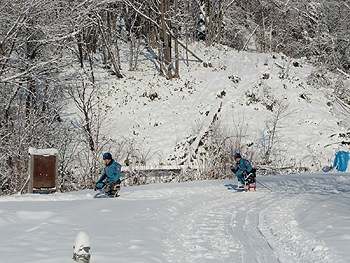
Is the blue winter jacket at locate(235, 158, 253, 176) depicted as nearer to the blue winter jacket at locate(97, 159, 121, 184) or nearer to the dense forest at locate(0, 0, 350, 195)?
the blue winter jacket at locate(97, 159, 121, 184)

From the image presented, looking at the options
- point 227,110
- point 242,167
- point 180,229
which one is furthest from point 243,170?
point 227,110

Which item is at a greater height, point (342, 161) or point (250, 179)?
point (342, 161)

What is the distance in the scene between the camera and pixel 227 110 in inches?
863

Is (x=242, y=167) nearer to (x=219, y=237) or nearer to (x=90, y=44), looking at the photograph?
(x=219, y=237)

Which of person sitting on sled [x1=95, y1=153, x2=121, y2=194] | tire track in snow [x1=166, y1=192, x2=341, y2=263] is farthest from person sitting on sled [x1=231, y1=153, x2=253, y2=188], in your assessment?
person sitting on sled [x1=95, y1=153, x2=121, y2=194]

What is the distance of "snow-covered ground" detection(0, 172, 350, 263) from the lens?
4.11m

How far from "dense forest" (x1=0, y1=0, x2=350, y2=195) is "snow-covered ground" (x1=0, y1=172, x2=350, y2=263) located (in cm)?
573

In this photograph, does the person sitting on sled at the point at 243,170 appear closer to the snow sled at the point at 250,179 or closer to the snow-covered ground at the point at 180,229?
the snow sled at the point at 250,179

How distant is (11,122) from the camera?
46.1ft

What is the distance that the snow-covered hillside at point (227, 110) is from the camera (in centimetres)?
1847

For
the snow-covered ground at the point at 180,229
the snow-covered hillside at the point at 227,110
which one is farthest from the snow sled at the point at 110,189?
the snow-covered hillside at the point at 227,110

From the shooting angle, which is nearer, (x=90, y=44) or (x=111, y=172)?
(x=111, y=172)

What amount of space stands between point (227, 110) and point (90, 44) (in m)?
12.6

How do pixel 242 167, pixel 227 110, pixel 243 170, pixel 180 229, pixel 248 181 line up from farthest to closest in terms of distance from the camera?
pixel 227 110
pixel 242 167
pixel 243 170
pixel 248 181
pixel 180 229
